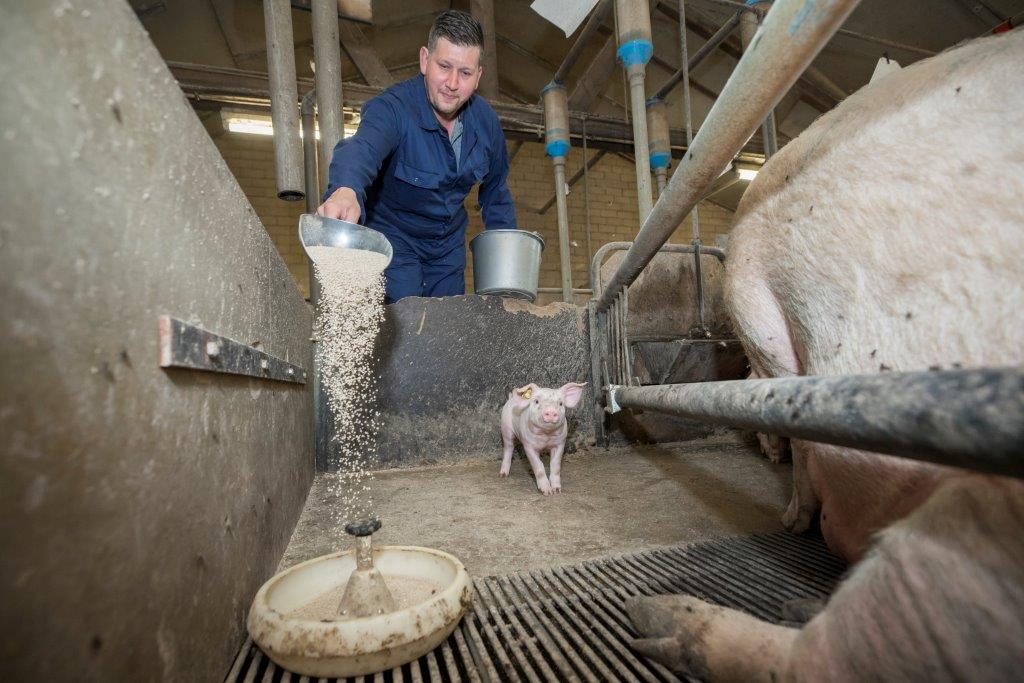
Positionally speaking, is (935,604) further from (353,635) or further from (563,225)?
(563,225)

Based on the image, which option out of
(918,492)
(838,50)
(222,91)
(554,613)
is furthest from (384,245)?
(838,50)

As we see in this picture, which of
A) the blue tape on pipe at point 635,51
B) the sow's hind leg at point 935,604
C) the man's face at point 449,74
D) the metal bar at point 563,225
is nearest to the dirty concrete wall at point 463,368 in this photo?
the man's face at point 449,74

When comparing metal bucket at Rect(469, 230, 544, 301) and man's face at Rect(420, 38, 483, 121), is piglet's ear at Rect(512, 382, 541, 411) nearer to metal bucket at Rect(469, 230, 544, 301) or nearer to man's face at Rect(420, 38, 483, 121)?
metal bucket at Rect(469, 230, 544, 301)

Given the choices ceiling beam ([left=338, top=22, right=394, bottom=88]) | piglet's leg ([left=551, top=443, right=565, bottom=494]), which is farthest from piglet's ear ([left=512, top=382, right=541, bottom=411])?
ceiling beam ([left=338, top=22, right=394, bottom=88])

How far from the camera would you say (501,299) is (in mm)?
2850

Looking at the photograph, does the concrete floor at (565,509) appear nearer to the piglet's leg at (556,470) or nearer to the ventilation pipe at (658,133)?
the piglet's leg at (556,470)

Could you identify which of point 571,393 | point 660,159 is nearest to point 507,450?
point 571,393

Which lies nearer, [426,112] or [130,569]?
[130,569]

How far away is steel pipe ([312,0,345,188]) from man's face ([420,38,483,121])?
3.99 ft

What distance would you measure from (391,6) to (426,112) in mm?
5068

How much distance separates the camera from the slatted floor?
93 cm

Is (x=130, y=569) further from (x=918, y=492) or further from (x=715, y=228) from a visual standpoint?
(x=715, y=228)

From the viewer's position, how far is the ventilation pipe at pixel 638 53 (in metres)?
3.41

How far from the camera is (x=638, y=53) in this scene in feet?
11.4
